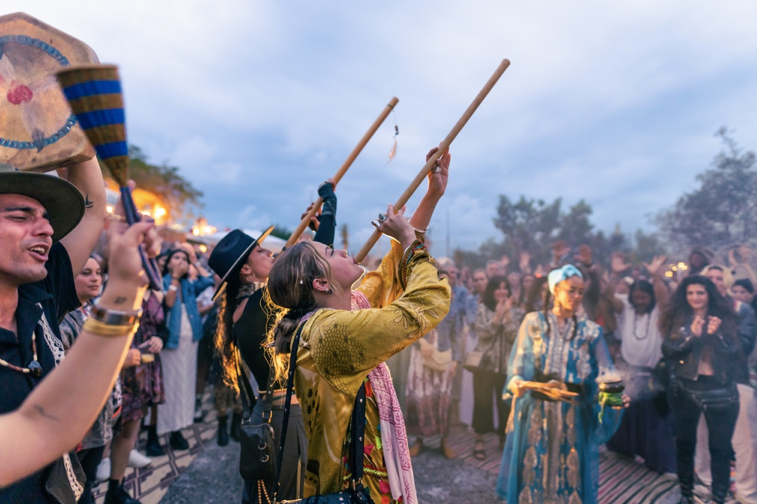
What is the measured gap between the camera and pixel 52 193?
1.55m

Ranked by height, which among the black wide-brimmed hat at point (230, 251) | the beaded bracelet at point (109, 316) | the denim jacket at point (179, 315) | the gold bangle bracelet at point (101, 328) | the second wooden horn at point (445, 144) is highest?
the second wooden horn at point (445, 144)

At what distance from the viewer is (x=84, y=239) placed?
75.4 inches

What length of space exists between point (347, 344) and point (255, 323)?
1461 millimetres

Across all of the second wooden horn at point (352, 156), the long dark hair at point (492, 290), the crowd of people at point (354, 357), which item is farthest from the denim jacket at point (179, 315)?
the long dark hair at point (492, 290)

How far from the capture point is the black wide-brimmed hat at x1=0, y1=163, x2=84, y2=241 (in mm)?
1421

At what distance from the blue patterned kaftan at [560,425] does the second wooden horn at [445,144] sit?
2.65 meters

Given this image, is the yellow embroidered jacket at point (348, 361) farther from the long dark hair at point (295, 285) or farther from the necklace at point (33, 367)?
the necklace at point (33, 367)

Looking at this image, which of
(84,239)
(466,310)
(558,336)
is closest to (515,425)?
(558,336)

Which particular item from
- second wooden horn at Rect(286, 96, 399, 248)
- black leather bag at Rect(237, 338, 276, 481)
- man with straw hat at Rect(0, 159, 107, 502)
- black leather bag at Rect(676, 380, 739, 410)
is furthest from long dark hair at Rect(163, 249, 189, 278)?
black leather bag at Rect(676, 380, 739, 410)

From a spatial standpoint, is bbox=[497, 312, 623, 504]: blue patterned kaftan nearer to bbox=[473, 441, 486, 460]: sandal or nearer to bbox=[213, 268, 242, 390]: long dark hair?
bbox=[473, 441, 486, 460]: sandal

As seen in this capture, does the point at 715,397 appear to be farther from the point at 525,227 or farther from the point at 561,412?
the point at 525,227

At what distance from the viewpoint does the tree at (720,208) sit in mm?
4375

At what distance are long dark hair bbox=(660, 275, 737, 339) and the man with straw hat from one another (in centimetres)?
524

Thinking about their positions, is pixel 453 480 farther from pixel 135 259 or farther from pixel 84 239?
pixel 135 259
